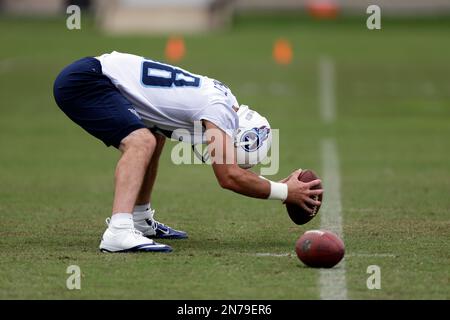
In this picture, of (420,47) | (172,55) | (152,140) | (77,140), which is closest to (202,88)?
(152,140)

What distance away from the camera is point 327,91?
24625mm

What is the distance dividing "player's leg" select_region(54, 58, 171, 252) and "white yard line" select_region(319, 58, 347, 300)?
140 cm

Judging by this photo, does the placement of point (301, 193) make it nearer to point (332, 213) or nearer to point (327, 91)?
point (332, 213)

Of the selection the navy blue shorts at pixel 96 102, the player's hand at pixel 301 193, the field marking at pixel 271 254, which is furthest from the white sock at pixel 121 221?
the player's hand at pixel 301 193

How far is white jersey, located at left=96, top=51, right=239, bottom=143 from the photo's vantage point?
7.84 m

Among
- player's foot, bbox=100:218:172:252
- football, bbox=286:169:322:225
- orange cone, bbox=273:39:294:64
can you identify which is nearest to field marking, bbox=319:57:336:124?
orange cone, bbox=273:39:294:64

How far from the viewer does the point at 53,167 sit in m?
13.8

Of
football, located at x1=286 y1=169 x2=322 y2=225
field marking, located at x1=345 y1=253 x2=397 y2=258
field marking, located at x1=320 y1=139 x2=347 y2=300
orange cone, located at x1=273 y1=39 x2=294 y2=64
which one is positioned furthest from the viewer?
orange cone, located at x1=273 y1=39 x2=294 y2=64

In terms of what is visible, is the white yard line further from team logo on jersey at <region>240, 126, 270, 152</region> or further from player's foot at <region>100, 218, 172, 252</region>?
player's foot at <region>100, 218, 172, 252</region>

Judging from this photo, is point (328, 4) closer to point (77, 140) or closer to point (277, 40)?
point (277, 40)

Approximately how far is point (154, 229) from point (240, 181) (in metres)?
1.13

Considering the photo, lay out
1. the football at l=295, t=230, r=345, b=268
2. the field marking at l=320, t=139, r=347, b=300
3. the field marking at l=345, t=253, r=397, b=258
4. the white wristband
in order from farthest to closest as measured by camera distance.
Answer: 1. the white wristband
2. the field marking at l=345, t=253, r=397, b=258
3. the football at l=295, t=230, r=345, b=268
4. the field marking at l=320, t=139, r=347, b=300

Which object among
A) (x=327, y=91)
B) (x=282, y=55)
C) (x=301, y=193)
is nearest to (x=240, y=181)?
(x=301, y=193)

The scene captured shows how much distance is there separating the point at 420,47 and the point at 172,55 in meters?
9.51
